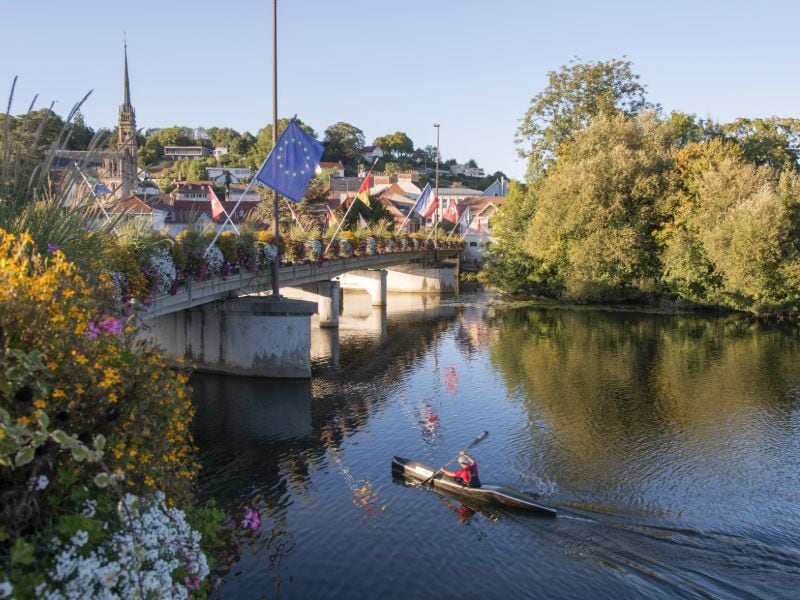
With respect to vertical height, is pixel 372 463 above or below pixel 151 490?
below

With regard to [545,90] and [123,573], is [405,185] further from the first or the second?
[123,573]

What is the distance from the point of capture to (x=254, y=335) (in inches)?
1194

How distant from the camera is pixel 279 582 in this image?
13859 millimetres

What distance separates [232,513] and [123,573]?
35.7 feet

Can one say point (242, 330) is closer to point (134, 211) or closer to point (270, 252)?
point (270, 252)

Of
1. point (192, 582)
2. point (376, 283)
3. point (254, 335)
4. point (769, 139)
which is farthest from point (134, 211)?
point (769, 139)

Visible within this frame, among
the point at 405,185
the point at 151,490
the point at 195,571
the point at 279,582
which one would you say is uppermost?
the point at 405,185

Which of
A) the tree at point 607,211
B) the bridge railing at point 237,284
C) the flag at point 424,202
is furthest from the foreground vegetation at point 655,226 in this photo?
the bridge railing at point 237,284

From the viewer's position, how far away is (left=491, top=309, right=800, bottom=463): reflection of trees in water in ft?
80.9

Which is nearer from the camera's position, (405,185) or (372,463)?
(372,463)

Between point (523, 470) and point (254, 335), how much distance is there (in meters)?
14.4

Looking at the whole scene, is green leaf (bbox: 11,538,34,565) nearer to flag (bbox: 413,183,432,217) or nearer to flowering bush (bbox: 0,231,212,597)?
flowering bush (bbox: 0,231,212,597)

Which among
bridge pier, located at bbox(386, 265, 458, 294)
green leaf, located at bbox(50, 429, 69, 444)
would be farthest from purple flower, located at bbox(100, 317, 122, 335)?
bridge pier, located at bbox(386, 265, 458, 294)

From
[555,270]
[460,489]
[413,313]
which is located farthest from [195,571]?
[555,270]
